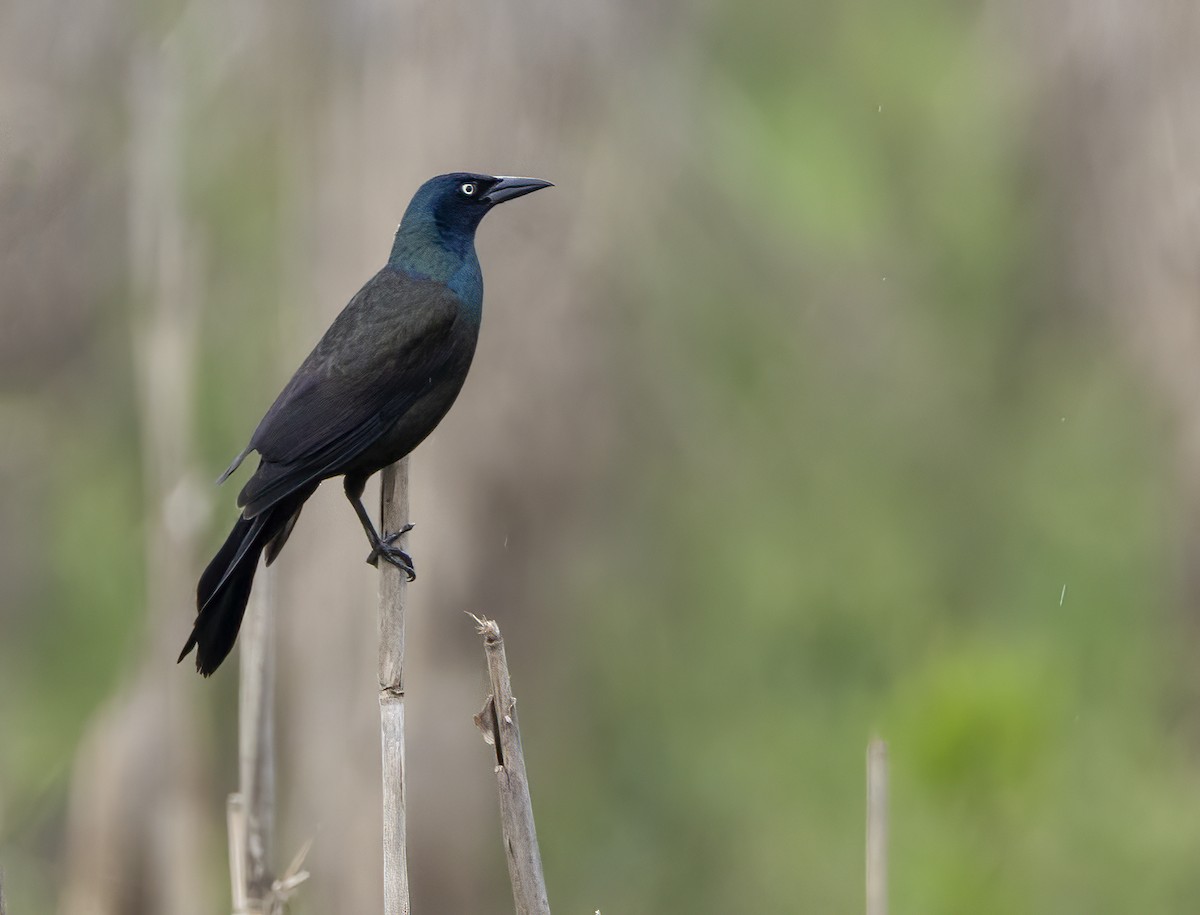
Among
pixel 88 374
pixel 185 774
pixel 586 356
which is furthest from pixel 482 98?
pixel 88 374

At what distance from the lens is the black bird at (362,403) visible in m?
2.60

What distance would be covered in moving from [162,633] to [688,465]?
4.13m

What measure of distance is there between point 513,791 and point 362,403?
92 centimetres

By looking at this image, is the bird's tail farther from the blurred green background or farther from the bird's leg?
the blurred green background

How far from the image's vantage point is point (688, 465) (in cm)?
763

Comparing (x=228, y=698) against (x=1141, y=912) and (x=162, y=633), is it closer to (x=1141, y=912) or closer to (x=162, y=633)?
(x=162, y=633)

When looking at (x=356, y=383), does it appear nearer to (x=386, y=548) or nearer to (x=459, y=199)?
(x=386, y=548)

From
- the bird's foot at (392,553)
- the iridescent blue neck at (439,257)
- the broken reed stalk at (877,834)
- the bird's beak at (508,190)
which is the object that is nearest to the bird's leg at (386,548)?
the bird's foot at (392,553)

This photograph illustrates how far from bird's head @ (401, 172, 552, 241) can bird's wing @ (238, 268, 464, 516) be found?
0.71 feet

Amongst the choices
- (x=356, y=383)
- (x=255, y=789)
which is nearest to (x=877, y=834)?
(x=255, y=789)

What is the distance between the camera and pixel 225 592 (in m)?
2.60

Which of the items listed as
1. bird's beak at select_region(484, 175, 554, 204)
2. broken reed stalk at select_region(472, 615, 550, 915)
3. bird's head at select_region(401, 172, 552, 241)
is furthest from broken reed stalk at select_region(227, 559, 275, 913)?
bird's beak at select_region(484, 175, 554, 204)

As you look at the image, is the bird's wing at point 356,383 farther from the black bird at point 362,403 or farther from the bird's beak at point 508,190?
the bird's beak at point 508,190

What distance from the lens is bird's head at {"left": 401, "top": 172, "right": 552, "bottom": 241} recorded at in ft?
10.3
